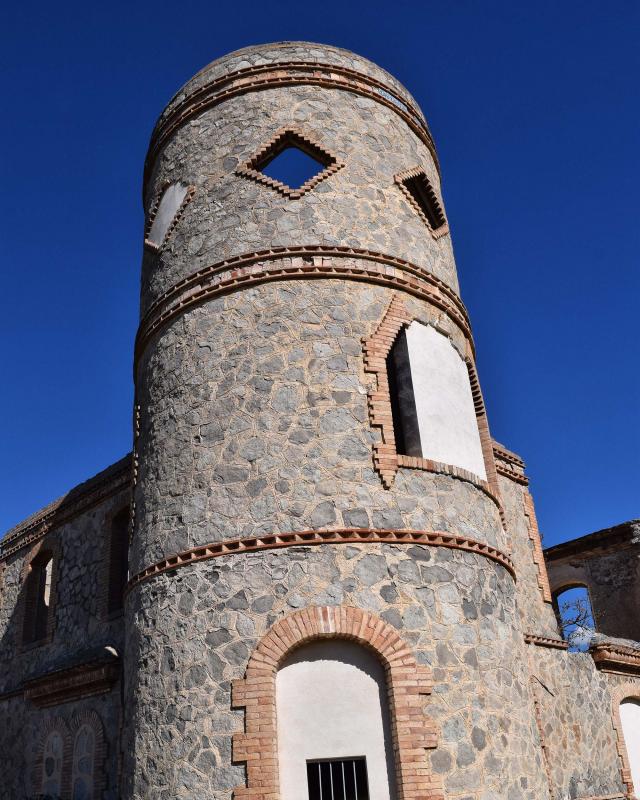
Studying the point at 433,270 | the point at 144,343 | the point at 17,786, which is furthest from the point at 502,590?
the point at 17,786

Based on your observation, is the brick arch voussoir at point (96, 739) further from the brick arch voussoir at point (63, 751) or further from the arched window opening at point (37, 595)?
the arched window opening at point (37, 595)

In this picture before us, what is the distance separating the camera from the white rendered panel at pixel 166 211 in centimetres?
949

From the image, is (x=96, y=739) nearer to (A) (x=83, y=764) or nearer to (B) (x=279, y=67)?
(A) (x=83, y=764)

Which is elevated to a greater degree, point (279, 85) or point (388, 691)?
point (279, 85)

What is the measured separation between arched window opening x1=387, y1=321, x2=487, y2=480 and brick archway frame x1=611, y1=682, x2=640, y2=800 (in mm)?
5734

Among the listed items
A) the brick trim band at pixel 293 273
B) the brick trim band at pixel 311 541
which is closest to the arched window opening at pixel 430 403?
the brick trim band at pixel 293 273

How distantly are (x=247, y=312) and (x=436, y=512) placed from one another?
2891 millimetres

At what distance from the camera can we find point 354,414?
7.45 meters

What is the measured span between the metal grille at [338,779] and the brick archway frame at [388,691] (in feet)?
0.94

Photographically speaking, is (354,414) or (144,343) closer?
(354,414)

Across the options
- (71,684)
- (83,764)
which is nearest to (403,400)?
(71,684)

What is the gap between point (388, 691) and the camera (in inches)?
249

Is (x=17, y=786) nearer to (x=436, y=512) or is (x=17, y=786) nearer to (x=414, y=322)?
(x=436, y=512)

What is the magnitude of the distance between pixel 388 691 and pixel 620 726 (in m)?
6.99
